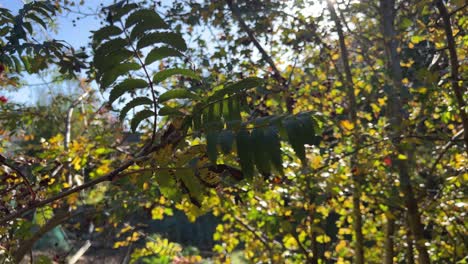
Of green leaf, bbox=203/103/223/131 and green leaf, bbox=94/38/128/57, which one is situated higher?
green leaf, bbox=94/38/128/57

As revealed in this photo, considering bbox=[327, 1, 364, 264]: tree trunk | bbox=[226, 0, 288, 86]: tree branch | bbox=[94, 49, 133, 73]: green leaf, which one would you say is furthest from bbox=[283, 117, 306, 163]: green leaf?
bbox=[226, 0, 288, 86]: tree branch

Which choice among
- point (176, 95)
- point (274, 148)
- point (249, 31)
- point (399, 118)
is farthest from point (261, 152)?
point (249, 31)

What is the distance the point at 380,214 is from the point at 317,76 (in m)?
1.39

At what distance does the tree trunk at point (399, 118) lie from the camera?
2.95 meters

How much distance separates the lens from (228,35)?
4258 mm

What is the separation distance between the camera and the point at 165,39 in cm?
113

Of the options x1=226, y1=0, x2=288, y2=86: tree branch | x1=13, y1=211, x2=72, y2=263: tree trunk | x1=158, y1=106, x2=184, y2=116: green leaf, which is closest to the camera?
x1=158, y1=106, x2=184, y2=116: green leaf

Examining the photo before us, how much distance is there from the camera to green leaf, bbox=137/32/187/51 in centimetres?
113

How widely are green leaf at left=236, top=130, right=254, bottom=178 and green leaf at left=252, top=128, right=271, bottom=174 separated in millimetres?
10

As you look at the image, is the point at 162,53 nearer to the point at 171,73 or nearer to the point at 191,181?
the point at 171,73

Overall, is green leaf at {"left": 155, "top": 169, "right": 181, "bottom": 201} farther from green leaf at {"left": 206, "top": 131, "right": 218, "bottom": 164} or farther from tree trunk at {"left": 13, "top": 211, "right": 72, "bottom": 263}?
tree trunk at {"left": 13, "top": 211, "right": 72, "bottom": 263}

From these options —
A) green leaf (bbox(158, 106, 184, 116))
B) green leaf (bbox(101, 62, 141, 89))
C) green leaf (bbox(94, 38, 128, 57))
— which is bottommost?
green leaf (bbox(158, 106, 184, 116))

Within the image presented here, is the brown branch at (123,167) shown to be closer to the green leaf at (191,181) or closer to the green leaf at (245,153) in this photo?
the green leaf at (191,181)

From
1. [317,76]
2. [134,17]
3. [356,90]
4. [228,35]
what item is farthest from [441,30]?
[134,17]
